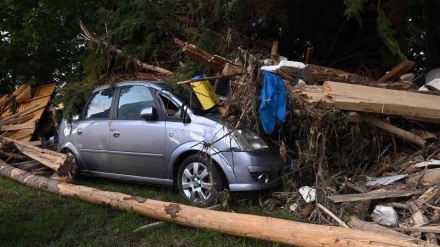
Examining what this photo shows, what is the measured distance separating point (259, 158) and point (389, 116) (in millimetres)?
1963

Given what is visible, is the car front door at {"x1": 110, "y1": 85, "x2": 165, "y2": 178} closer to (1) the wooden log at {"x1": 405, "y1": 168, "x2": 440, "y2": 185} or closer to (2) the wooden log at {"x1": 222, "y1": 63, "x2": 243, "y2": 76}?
(2) the wooden log at {"x1": 222, "y1": 63, "x2": 243, "y2": 76}

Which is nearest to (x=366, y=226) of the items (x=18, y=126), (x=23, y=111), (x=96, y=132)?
(x=96, y=132)

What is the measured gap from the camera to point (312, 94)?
5.45 meters

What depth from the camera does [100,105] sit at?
713 centimetres

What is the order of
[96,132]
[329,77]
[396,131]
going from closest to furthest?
[396,131] < [329,77] < [96,132]

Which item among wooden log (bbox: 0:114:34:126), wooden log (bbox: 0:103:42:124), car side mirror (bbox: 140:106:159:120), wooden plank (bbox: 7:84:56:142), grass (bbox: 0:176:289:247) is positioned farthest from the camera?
wooden log (bbox: 0:103:42:124)

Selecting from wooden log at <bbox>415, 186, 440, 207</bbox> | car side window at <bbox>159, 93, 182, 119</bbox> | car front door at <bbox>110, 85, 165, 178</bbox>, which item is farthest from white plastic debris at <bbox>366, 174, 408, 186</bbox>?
car front door at <bbox>110, 85, 165, 178</bbox>

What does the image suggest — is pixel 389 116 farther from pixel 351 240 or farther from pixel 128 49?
pixel 128 49

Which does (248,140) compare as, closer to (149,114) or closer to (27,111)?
(149,114)

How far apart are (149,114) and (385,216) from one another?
3.20 m

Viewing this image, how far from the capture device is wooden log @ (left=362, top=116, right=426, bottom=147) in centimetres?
566

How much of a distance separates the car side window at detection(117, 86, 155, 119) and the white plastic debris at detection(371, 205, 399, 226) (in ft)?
10.6

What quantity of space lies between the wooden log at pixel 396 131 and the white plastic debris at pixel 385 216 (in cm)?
141

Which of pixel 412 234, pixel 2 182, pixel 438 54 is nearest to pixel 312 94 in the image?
pixel 412 234
